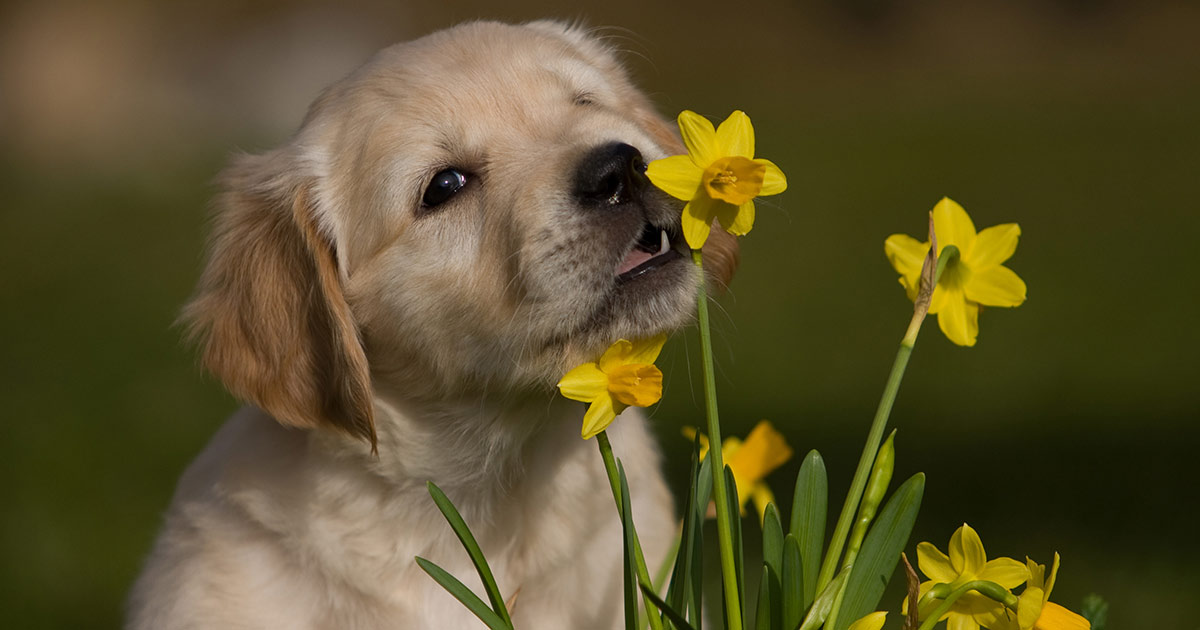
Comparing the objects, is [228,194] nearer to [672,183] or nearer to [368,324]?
[368,324]

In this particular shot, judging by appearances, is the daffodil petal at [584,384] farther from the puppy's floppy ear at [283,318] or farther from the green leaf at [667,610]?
the puppy's floppy ear at [283,318]

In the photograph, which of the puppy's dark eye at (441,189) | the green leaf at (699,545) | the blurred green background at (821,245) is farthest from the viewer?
the blurred green background at (821,245)

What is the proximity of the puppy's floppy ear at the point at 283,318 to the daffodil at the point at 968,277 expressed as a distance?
1028 millimetres

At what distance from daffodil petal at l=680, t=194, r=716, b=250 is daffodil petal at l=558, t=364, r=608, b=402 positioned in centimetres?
24

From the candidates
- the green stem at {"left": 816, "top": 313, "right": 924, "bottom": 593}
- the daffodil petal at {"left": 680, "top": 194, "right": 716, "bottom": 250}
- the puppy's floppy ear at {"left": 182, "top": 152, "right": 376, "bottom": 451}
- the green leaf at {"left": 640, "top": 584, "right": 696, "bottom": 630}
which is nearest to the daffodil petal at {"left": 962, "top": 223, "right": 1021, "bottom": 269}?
the green stem at {"left": 816, "top": 313, "right": 924, "bottom": 593}

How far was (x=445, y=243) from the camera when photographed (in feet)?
7.94

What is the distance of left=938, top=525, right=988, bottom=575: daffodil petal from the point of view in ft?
6.14

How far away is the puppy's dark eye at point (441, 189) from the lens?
8.05 feet

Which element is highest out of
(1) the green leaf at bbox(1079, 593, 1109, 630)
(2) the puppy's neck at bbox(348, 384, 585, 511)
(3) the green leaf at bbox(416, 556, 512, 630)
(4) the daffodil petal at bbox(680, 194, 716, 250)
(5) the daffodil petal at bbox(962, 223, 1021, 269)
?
(4) the daffodil petal at bbox(680, 194, 716, 250)

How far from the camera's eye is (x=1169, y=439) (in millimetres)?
4664

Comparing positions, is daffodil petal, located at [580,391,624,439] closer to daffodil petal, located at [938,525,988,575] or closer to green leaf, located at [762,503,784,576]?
green leaf, located at [762,503,784,576]

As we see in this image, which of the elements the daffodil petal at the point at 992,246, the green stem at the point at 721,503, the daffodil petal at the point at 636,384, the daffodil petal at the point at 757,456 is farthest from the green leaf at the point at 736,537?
the daffodil petal at the point at 992,246

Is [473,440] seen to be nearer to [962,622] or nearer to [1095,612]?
[962,622]

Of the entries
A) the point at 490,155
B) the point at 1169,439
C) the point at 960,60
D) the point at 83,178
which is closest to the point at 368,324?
the point at 490,155
